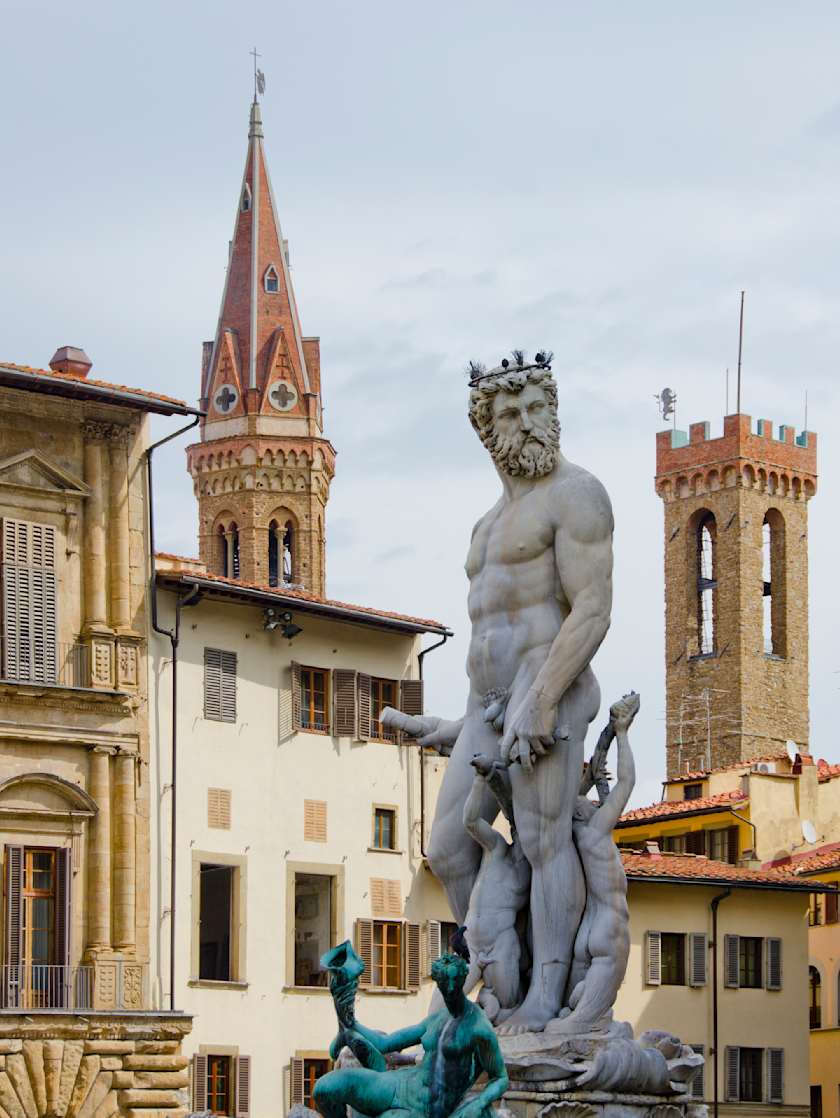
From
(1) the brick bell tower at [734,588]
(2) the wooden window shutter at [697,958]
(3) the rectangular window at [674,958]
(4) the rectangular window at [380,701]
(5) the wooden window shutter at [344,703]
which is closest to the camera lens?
(5) the wooden window shutter at [344,703]

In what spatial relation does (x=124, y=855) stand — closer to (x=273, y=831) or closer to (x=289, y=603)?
(x=273, y=831)

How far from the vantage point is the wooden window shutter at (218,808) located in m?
48.6

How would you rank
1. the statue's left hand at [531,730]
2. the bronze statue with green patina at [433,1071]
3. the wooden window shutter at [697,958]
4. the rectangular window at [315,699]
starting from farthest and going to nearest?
the wooden window shutter at [697,958], the rectangular window at [315,699], the statue's left hand at [531,730], the bronze statue with green patina at [433,1071]

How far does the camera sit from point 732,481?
12581 cm

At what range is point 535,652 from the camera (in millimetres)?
15312

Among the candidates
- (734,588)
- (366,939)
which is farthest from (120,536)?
(734,588)

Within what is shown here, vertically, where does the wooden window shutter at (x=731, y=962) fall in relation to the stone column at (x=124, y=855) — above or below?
below

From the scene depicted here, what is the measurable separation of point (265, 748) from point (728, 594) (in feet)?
251

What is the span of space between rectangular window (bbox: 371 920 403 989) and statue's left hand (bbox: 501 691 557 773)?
36.4 metres

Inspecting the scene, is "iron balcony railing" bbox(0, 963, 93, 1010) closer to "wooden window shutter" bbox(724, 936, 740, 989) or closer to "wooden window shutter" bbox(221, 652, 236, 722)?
"wooden window shutter" bbox(221, 652, 236, 722)

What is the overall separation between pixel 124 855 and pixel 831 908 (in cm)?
2178

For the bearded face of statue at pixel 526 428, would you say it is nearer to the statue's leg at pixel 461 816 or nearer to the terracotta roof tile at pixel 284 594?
the statue's leg at pixel 461 816

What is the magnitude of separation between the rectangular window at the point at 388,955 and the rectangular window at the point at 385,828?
4.86 feet

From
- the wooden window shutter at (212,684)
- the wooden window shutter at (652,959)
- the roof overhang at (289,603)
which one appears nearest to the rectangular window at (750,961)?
the wooden window shutter at (652,959)
